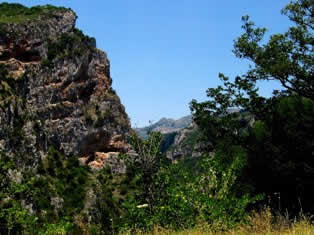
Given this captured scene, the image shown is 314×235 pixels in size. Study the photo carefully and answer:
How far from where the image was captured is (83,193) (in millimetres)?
83375

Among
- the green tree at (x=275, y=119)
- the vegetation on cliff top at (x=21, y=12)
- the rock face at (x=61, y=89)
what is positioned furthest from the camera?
the vegetation on cliff top at (x=21, y=12)

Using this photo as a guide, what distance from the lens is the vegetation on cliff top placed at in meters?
104

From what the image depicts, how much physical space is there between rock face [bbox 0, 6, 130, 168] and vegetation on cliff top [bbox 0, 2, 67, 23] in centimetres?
177

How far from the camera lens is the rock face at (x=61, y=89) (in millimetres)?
93188

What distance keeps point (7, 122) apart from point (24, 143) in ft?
17.8

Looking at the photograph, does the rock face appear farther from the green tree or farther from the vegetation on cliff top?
the green tree

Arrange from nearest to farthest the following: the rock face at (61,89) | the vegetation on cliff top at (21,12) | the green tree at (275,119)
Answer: the green tree at (275,119) → the rock face at (61,89) → the vegetation on cliff top at (21,12)

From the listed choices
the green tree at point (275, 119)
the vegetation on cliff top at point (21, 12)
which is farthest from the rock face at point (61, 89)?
the green tree at point (275, 119)

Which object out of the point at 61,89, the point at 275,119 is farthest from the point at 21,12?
the point at 275,119

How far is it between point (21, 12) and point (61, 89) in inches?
1267

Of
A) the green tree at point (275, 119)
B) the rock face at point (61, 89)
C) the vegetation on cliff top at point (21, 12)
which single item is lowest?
the green tree at point (275, 119)

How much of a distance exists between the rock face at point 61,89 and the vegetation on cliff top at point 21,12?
5.82 feet

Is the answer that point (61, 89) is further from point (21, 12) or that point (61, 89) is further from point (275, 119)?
point (275, 119)

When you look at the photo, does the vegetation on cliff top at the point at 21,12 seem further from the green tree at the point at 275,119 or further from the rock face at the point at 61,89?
the green tree at the point at 275,119
